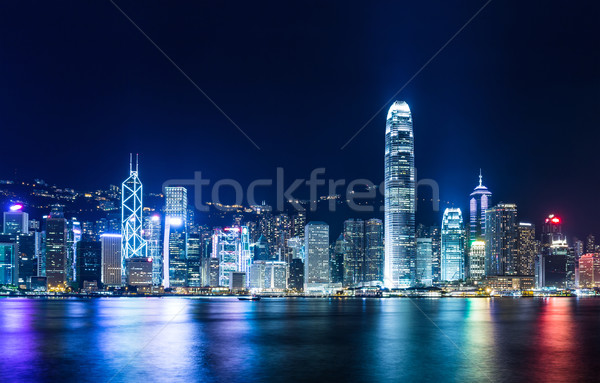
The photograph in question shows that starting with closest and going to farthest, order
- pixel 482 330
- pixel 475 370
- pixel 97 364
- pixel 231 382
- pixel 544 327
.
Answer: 1. pixel 231 382
2. pixel 475 370
3. pixel 97 364
4. pixel 482 330
5. pixel 544 327

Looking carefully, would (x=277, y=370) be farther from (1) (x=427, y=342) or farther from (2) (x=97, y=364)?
(1) (x=427, y=342)

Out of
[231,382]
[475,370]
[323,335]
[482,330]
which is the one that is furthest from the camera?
[482,330]

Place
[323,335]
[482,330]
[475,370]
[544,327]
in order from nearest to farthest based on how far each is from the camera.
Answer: [475,370], [323,335], [482,330], [544,327]

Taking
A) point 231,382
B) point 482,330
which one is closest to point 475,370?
point 231,382

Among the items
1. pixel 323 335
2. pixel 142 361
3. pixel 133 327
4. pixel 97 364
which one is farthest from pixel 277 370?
pixel 133 327

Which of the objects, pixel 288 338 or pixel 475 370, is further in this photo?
pixel 288 338

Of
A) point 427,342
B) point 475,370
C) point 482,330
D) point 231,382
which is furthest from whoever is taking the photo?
point 482,330

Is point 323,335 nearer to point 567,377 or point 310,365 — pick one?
point 310,365

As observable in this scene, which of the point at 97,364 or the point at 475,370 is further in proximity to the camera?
the point at 97,364
